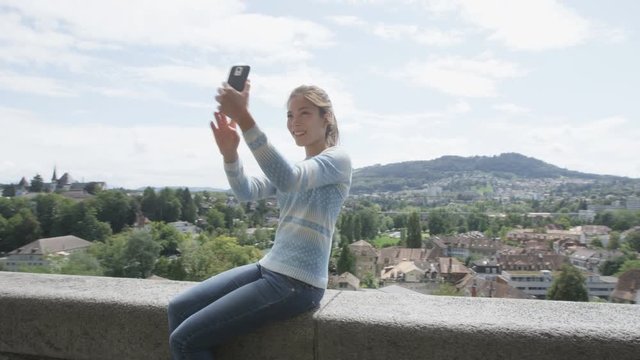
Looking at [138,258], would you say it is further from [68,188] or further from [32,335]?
[68,188]

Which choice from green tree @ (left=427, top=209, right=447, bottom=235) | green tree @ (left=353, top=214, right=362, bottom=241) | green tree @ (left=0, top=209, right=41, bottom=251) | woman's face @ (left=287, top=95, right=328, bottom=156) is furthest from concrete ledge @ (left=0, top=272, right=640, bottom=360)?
green tree @ (left=427, top=209, right=447, bottom=235)

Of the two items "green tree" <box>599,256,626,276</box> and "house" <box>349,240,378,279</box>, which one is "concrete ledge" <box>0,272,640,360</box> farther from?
"green tree" <box>599,256,626,276</box>

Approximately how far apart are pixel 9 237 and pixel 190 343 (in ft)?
229

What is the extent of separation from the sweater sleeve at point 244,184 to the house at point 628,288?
42801 millimetres

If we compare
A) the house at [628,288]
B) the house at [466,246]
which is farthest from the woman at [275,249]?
the house at [466,246]

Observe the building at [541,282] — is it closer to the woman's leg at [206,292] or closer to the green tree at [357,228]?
the green tree at [357,228]

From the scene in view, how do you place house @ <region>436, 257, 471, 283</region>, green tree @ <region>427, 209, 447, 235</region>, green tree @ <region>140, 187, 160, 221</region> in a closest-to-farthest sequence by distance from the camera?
house @ <region>436, 257, 471, 283</region> < green tree @ <region>140, 187, 160, 221</region> < green tree @ <region>427, 209, 447, 235</region>

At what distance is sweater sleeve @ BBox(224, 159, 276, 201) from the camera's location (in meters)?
2.27

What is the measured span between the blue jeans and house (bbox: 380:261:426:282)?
51262 millimetres

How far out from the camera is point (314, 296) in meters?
2.11

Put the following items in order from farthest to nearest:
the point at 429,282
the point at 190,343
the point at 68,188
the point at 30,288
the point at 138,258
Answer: the point at 68,188 < the point at 429,282 < the point at 138,258 < the point at 30,288 < the point at 190,343

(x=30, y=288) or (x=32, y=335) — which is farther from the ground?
(x=30, y=288)

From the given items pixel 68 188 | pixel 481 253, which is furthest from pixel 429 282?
pixel 68 188

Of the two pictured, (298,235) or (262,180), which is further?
(262,180)
